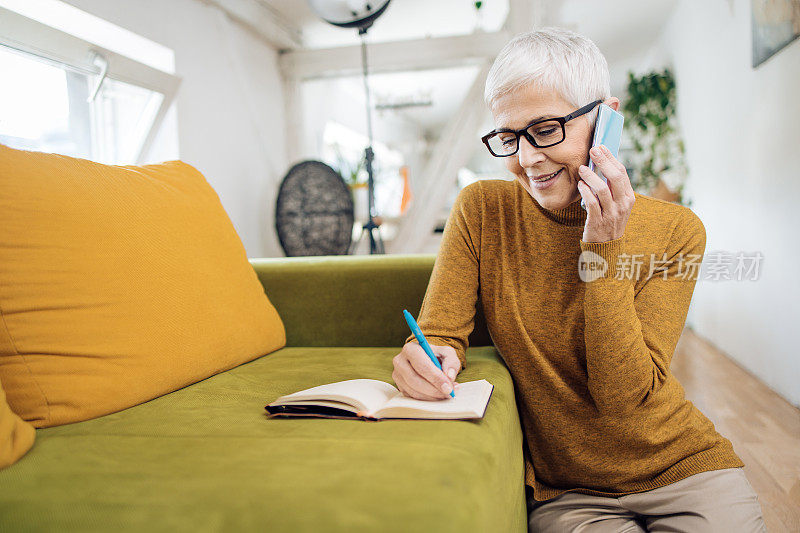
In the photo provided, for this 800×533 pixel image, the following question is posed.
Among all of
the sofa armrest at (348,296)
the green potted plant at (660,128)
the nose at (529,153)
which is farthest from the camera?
the green potted plant at (660,128)

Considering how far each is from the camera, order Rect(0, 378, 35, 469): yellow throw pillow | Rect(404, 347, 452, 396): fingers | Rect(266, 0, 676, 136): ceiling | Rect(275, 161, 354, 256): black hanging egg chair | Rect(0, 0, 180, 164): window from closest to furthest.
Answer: Rect(0, 378, 35, 469): yellow throw pillow
Rect(404, 347, 452, 396): fingers
Rect(0, 0, 180, 164): window
Rect(275, 161, 354, 256): black hanging egg chair
Rect(266, 0, 676, 136): ceiling

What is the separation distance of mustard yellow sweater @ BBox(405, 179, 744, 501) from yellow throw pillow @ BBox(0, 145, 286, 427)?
441 mm

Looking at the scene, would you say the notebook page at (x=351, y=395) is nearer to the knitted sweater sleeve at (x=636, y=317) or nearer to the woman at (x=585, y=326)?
the woman at (x=585, y=326)

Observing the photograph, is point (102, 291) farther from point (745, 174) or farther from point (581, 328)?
point (745, 174)

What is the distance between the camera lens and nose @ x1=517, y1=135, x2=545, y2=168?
0.97 m

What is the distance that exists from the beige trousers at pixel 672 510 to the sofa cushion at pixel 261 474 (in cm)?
12

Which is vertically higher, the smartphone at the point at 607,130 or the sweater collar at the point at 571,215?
the smartphone at the point at 607,130

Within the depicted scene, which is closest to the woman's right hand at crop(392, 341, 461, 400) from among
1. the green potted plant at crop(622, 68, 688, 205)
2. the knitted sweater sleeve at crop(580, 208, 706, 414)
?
the knitted sweater sleeve at crop(580, 208, 706, 414)

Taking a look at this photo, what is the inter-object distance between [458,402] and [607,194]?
0.40m

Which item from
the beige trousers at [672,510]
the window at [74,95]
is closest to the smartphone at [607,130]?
the beige trousers at [672,510]

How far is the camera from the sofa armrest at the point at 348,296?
153 centimetres

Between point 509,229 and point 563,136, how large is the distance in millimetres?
236

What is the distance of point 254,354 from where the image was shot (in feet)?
4.29

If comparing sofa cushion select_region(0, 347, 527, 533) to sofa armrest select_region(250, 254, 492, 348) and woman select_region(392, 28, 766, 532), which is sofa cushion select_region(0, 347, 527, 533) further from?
sofa armrest select_region(250, 254, 492, 348)
